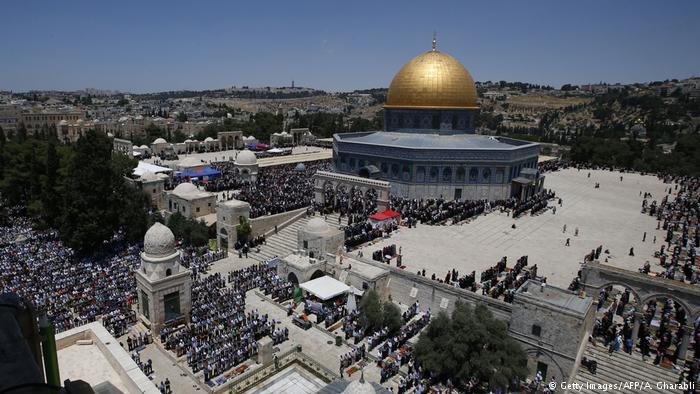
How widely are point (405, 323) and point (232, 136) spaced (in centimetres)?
4895

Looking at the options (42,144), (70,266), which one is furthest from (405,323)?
(42,144)

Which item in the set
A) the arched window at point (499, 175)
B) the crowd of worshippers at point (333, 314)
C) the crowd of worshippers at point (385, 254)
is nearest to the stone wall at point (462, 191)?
the arched window at point (499, 175)

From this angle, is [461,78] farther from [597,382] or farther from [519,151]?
[597,382]

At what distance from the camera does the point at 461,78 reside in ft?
120

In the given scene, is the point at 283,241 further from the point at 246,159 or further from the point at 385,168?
the point at 246,159

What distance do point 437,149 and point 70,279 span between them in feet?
78.6

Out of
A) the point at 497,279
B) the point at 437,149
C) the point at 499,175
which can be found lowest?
the point at 497,279

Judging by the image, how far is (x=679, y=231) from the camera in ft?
85.9

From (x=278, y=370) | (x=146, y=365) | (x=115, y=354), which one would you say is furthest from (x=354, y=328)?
(x=115, y=354)

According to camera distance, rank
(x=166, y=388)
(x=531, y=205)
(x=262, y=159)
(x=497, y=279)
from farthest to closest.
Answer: (x=262, y=159)
(x=531, y=205)
(x=497, y=279)
(x=166, y=388)

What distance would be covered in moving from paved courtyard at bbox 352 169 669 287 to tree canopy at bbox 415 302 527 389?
17.5ft

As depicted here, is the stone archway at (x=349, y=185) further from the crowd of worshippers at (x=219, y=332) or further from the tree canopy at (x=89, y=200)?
→ the tree canopy at (x=89, y=200)

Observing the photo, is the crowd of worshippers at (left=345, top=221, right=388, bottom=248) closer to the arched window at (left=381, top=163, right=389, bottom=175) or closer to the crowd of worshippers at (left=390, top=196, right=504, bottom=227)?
the crowd of worshippers at (left=390, top=196, right=504, bottom=227)

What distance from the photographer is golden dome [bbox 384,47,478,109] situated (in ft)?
117
